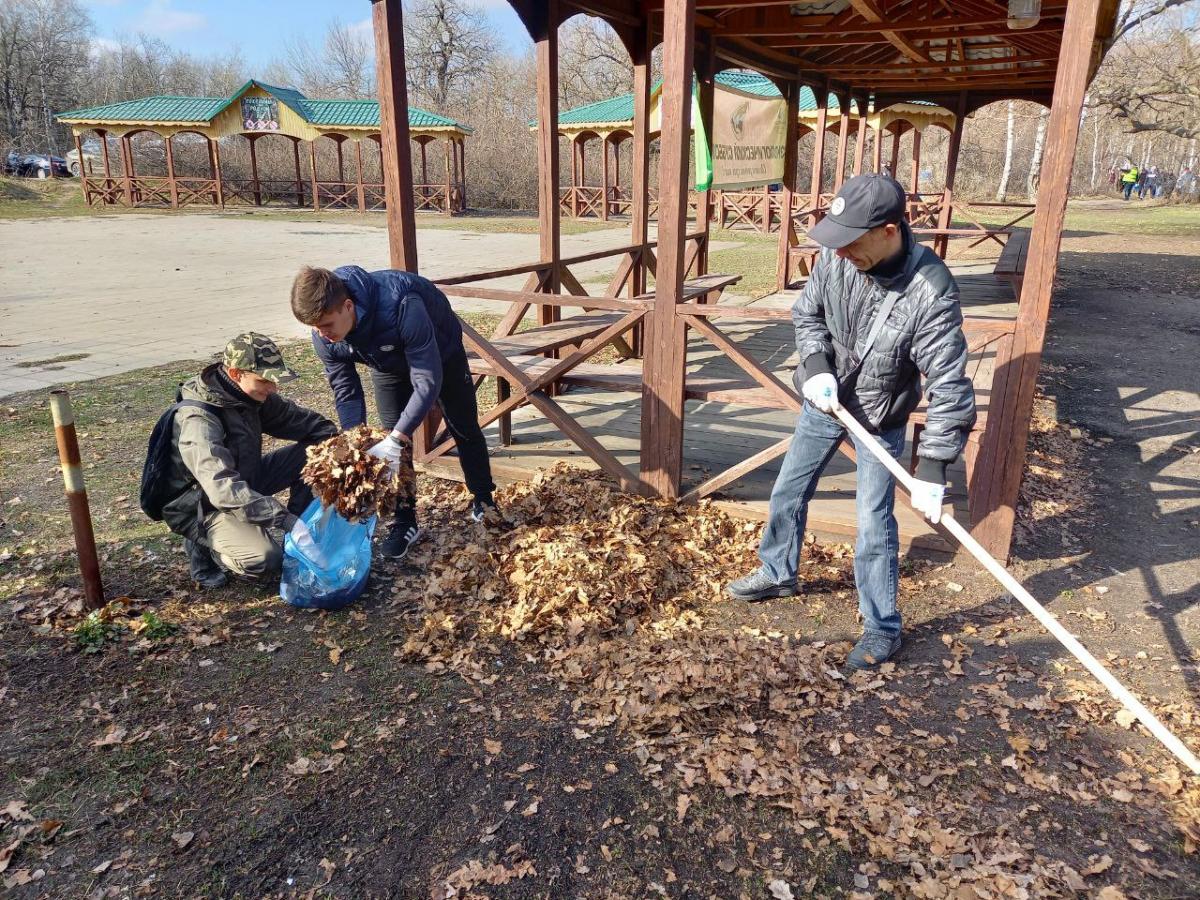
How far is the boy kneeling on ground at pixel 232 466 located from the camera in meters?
3.89

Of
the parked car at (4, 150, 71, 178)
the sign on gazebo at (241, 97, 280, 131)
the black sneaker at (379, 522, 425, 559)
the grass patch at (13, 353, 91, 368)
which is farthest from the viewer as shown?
the parked car at (4, 150, 71, 178)

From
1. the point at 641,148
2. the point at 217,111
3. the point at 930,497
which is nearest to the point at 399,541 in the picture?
the point at 930,497

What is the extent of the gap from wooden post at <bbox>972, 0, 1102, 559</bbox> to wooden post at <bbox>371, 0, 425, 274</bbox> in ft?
10.6

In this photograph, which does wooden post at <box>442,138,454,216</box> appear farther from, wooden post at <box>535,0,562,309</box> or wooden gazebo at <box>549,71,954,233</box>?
wooden post at <box>535,0,562,309</box>

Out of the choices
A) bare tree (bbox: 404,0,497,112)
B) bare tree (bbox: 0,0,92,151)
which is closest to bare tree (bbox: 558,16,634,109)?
bare tree (bbox: 404,0,497,112)

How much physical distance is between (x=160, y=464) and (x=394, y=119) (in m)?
2.35

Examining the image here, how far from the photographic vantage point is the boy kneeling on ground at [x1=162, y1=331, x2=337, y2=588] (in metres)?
3.89

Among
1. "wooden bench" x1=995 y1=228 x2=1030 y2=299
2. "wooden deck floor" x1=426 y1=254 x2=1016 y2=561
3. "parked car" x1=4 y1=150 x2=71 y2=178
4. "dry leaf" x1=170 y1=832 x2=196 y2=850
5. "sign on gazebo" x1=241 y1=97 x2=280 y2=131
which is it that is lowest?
"dry leaf" x1=170 y1=832 x2=196 y2=850

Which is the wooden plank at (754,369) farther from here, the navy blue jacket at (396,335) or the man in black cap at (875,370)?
the navy blue jacket at (396,335)

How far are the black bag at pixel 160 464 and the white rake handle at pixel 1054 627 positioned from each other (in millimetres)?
2968

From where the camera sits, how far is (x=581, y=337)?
6.25 m

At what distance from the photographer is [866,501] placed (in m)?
3.60

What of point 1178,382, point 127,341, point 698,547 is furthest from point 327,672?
point 1178,382

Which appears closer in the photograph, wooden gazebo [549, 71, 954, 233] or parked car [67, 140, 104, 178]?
wooden gazebo [549, 71, 954, 233]
